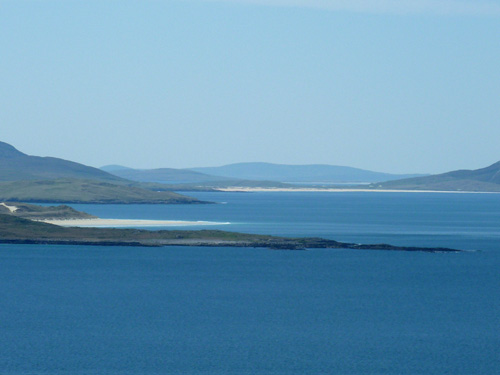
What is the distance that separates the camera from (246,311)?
189 ft

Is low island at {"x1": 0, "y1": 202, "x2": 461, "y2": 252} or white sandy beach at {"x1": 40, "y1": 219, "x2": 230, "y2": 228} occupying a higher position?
white sandy beach at {"x1": 40, "y1": 219, "x2": 230, "y2": 228}

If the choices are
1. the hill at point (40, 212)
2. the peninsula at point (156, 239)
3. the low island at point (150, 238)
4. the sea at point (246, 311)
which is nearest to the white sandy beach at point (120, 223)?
the hill at point (40, 212)

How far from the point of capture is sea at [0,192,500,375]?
43.5 m

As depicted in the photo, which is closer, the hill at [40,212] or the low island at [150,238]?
the low island at [150,238]

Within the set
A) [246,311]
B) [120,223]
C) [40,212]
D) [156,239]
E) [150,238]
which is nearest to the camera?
[246,311]

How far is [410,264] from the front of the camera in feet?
282

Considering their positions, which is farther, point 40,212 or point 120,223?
point 40,212

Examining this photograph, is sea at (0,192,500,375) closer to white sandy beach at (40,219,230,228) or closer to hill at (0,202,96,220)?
white sandy beach at (40,219,230,228)

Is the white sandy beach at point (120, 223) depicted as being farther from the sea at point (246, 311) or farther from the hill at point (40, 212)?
the sea at point (246, 311)

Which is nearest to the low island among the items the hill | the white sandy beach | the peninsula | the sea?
the peninsula

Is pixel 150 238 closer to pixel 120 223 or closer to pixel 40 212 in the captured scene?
pixel 120 223

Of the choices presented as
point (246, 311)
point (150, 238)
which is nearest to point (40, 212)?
point (150, 238)

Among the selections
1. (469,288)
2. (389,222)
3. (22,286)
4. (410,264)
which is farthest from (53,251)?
(389,222)

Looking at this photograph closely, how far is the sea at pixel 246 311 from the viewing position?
43531 millimetres
